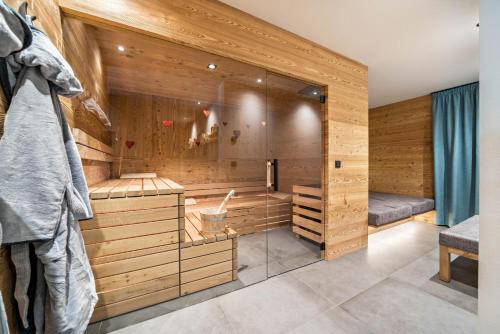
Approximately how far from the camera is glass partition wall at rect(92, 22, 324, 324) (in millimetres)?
1938

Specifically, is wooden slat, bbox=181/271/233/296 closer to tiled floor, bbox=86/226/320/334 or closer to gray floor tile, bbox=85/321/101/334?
tiled floor, bbox=86/226/320/334

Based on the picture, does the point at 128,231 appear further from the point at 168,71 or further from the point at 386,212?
the point at 386,212

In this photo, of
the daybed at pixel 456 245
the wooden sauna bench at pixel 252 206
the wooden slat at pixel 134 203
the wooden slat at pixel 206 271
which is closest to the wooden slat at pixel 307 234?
the wooden sauna bench at pixel 252 206

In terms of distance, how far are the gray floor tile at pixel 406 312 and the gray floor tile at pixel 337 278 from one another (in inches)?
3.1

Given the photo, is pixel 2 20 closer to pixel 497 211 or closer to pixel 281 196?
pixel 497 211

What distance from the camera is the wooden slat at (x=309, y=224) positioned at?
2.48 metres

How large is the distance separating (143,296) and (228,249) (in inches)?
29.3

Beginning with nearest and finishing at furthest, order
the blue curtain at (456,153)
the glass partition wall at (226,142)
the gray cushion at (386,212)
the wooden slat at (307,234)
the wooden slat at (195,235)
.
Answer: the wooden slat at (195,235) < the glass partition wall at (226,142) < the wooden slat at (307,234) < the gray cushion at (386,212) < the blue curtain at (456,153)

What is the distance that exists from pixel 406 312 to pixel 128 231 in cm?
222

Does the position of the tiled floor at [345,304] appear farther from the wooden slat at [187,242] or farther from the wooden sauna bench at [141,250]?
the wooden slat at [187,242]

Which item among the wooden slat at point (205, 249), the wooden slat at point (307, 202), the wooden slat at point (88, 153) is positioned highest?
the wooden slat at point (88, 153)

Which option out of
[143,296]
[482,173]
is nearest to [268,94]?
[482,173]

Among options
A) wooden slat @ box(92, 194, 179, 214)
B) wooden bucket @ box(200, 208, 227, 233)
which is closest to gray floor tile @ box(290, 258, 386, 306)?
wooden bucket @ box(200, 208, 227, 233)

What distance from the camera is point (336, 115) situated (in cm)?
237
